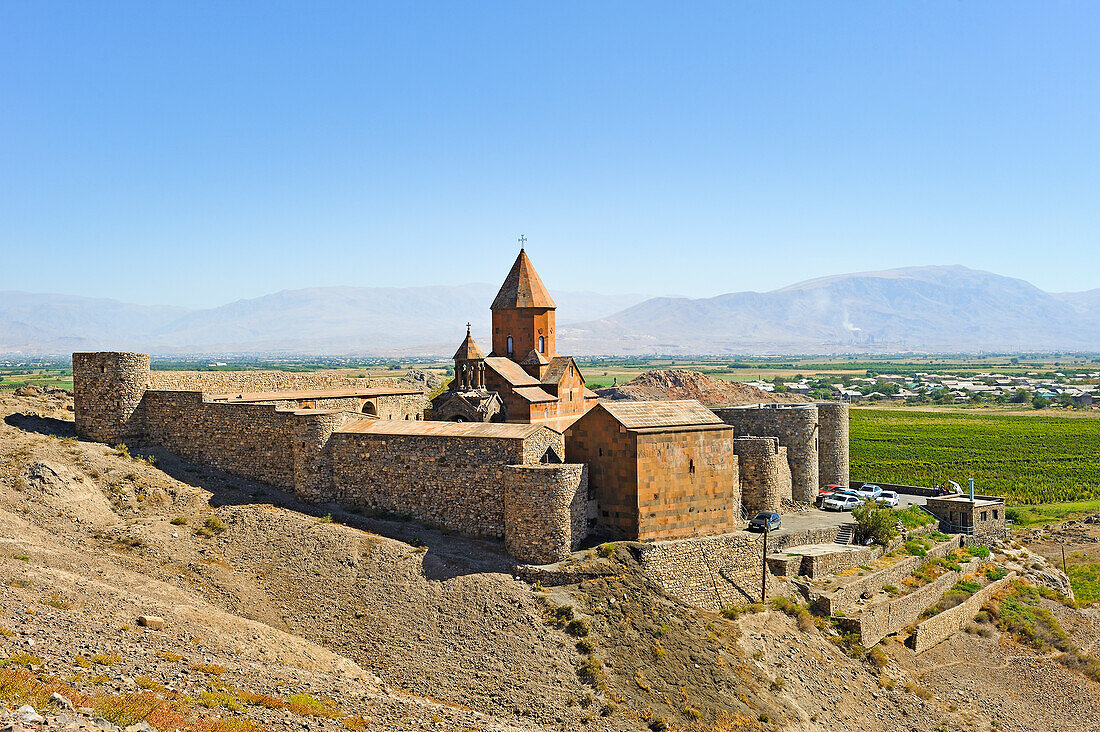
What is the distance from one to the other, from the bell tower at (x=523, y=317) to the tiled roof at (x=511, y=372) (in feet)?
2.48

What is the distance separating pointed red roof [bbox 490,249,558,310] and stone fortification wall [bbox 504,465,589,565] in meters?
13.9

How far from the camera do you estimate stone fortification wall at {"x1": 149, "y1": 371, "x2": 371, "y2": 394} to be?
85.4ft

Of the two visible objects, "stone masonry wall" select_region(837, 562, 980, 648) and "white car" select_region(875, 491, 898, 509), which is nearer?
"stone masonry wall" select_region(837, 562, 980, 648)

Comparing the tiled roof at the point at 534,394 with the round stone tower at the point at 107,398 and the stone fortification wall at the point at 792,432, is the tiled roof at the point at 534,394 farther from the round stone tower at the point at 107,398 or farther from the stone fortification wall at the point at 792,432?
the round stone tower at the point at 107,398

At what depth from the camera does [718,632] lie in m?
19.8

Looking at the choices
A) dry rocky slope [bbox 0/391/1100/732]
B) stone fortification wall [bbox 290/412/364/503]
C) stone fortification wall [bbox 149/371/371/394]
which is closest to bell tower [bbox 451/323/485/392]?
stone fortification wall [bbox 149/371/371/394]

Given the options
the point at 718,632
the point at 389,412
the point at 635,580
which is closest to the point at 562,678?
the point at 635,580

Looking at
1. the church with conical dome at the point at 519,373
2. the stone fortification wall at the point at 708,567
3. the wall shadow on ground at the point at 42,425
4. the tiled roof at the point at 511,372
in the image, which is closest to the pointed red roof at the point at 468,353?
the church with conical dome at the point at 519,373

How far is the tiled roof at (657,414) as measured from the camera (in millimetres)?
21531

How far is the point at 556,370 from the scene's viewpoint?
32.5m

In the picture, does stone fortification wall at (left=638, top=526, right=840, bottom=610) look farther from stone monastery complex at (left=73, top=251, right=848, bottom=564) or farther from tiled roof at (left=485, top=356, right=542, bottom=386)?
tiled roof at (left=485, top=356, right=542, bottom=386)

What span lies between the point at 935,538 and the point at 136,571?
2720 centimetres

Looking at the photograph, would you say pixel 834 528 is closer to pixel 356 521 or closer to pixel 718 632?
pixel 718 632

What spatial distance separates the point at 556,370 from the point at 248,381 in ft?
36.7
